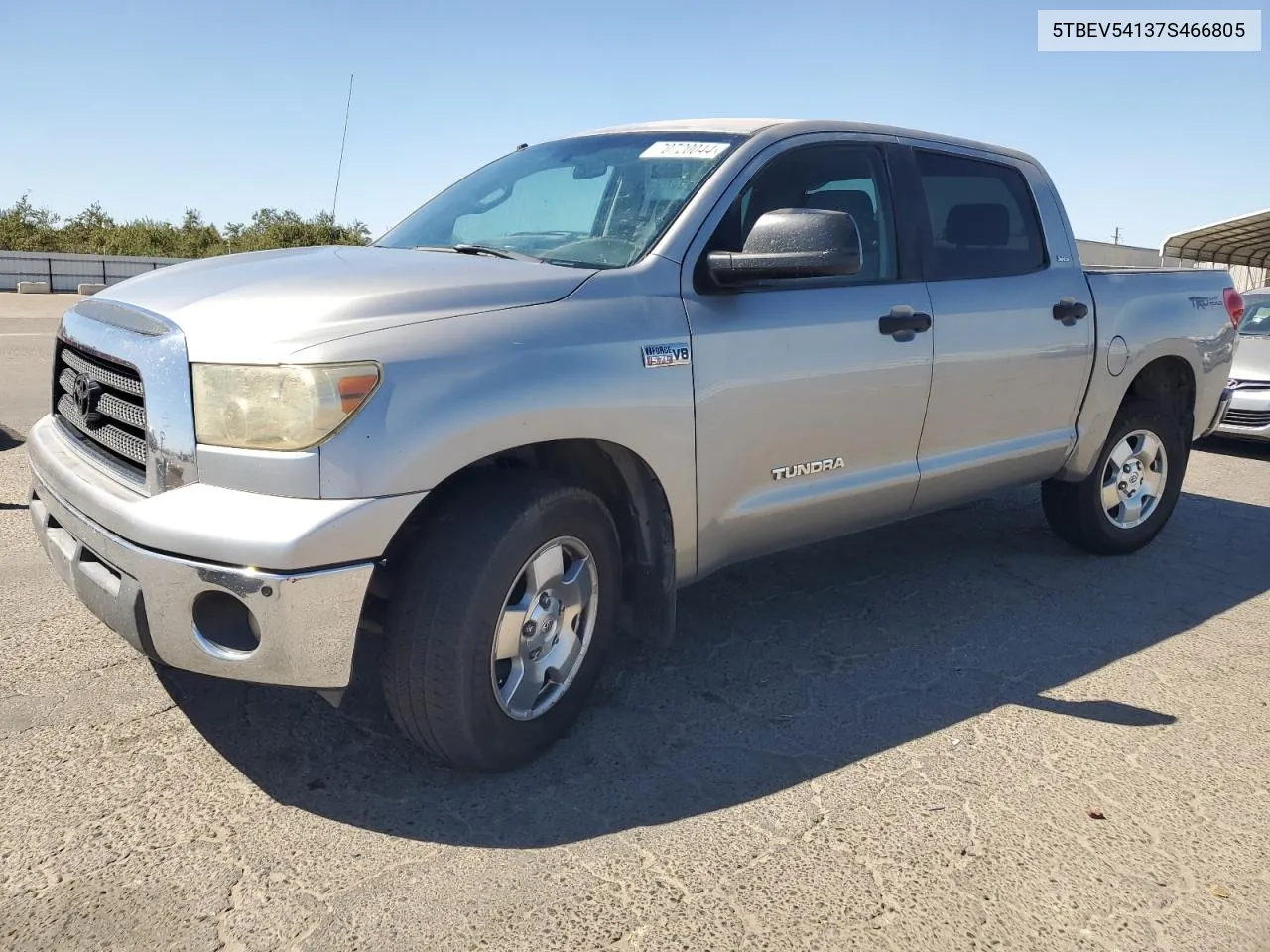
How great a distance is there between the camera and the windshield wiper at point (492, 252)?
10.8 feet

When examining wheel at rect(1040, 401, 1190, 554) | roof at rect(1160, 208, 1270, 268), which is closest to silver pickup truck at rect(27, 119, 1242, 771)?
wheel at rect(1040, 401, 1190, 554)

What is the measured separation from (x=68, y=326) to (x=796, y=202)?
2404 millimetres

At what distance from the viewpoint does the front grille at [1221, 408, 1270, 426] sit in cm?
841

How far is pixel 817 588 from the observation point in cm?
458

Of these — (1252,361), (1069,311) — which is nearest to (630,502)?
(1069,311)

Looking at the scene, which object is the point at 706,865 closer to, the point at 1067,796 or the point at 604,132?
the point at 1067,796

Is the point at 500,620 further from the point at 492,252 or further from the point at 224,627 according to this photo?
the point at 492,252

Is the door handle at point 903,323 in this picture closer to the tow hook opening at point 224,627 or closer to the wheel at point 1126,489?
the wheel at point 1126,489

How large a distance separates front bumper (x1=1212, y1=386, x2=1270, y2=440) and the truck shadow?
3698mm

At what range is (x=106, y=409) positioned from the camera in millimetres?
2848

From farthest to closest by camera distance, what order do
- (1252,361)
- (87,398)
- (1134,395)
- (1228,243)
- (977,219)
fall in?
(1228,243) < (1252,361) < (1134,395) < (977,219) < (87,398)

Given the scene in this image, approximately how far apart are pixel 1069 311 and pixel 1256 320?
21.7ft

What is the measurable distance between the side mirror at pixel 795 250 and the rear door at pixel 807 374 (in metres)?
0.12

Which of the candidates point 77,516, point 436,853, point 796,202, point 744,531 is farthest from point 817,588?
point 77,516
